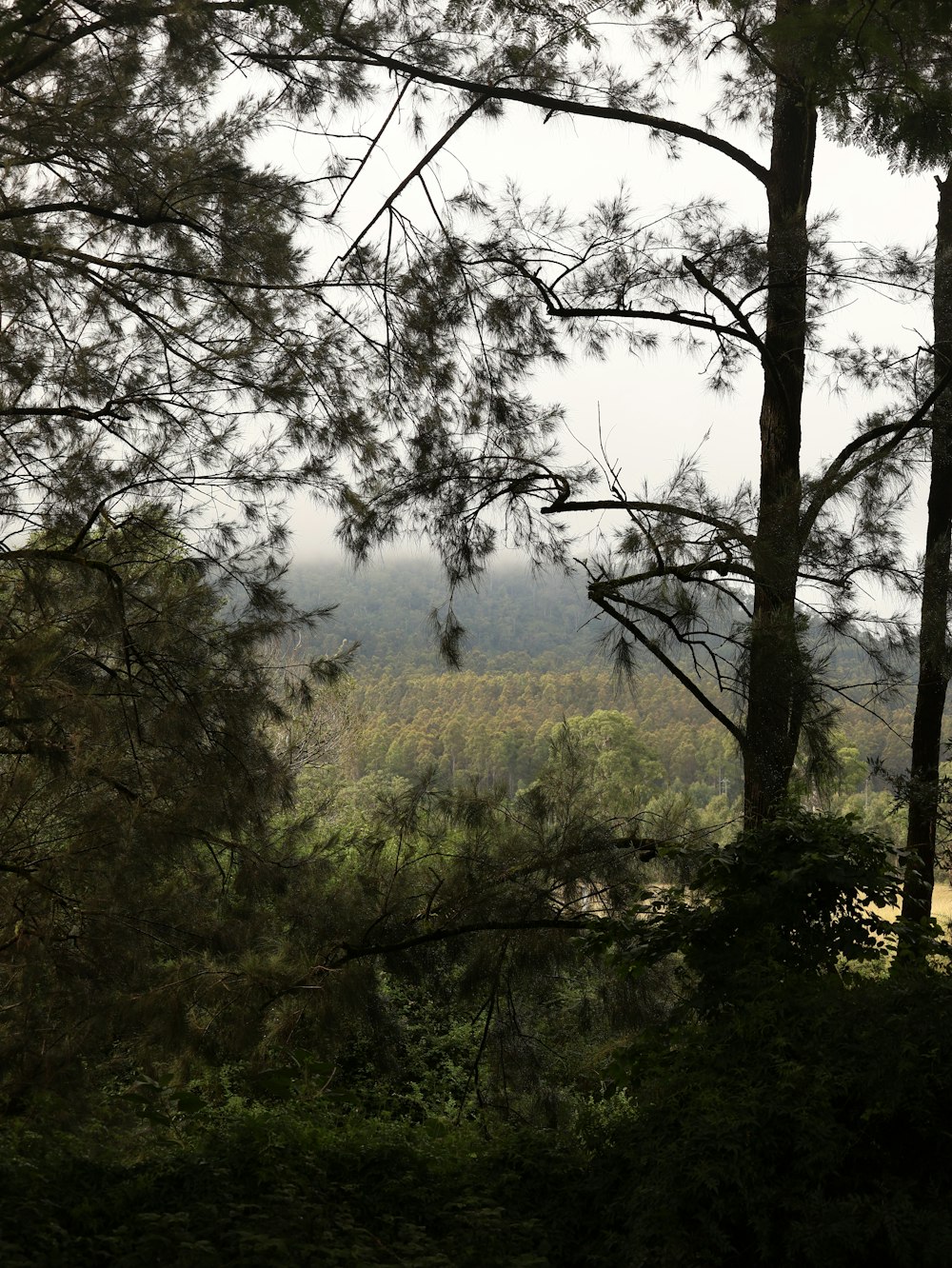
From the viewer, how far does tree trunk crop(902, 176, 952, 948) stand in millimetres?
4941

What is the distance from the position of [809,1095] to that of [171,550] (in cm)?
360

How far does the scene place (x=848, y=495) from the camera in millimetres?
4617

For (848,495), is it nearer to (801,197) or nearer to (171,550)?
(801,197)

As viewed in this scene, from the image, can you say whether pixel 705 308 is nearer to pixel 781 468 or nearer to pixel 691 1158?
pixel 781 468

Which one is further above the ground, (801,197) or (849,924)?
(801,197)

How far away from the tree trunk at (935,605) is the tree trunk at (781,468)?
2.25 ft

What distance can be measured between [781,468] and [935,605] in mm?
1072

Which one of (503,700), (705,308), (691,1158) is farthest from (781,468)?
(503,700)

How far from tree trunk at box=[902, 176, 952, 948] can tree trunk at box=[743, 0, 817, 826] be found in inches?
27.0

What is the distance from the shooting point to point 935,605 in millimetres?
5148

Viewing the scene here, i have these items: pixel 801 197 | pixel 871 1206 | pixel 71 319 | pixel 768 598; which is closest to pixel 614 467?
pixel 768 598

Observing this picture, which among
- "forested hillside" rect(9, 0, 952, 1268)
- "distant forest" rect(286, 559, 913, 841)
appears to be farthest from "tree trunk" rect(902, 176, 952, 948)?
"distant forest" rect(286, 559, 913, 841)

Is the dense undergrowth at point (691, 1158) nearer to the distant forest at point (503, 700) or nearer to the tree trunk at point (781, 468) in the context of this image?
the tree trunk at point (781, 468)

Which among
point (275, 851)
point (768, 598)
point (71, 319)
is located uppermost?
point (71, 319)
